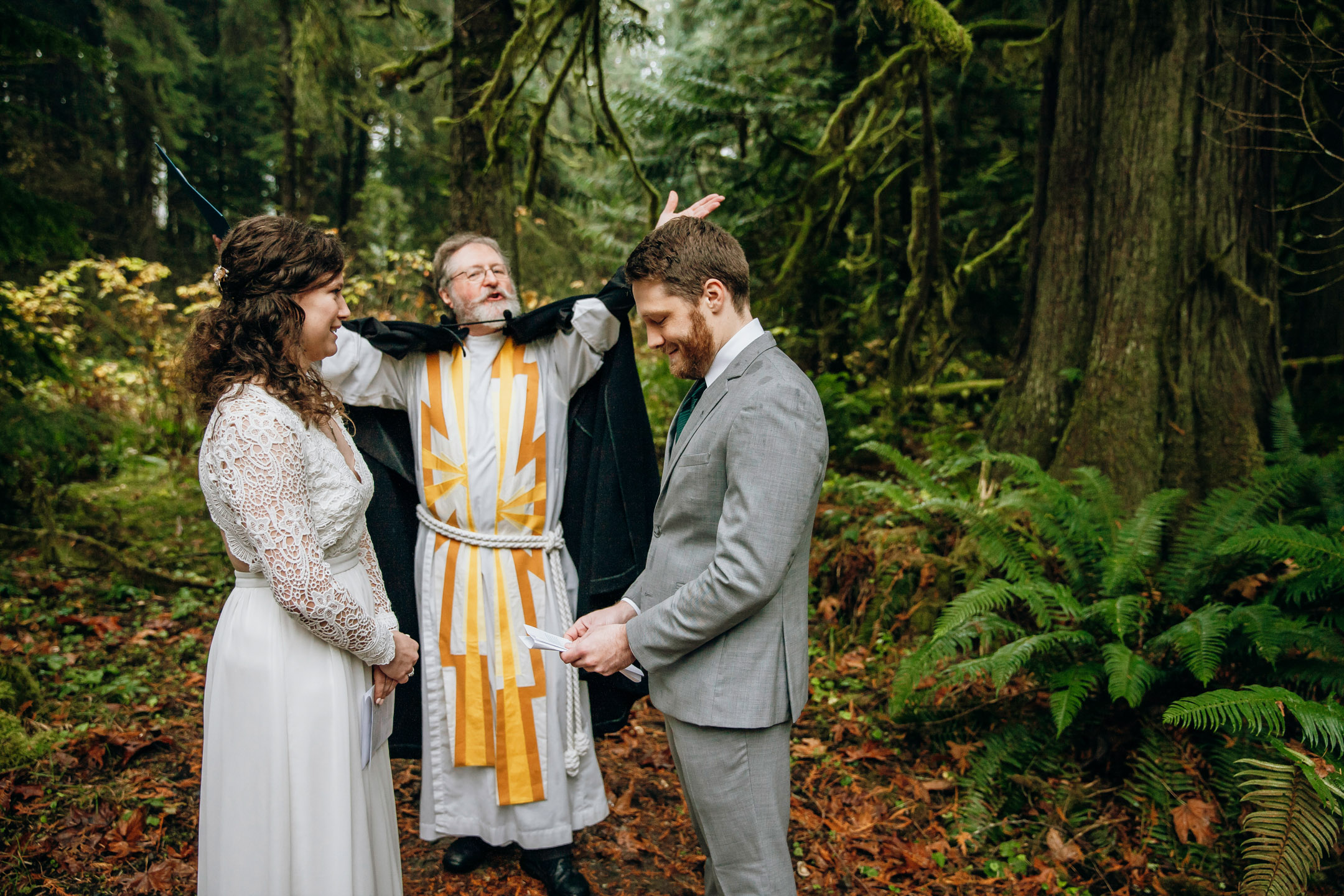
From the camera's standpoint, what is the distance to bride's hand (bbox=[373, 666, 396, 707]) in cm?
211

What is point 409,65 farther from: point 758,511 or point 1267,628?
point 1267,628

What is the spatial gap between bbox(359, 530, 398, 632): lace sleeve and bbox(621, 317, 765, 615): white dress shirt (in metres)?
1.08

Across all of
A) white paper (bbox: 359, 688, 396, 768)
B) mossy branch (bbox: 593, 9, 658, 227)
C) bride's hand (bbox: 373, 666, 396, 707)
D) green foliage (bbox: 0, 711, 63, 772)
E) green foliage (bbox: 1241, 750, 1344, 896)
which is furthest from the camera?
mossy branch (bbox: 593, 9, 658, 227)

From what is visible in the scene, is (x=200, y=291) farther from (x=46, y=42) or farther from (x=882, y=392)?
(x=882, y=392)

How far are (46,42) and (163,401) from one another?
194 inches

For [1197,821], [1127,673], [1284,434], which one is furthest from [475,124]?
[1197,821]

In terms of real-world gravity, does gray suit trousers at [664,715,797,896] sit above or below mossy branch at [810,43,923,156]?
below

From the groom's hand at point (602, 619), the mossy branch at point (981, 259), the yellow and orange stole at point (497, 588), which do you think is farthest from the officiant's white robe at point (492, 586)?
the mossy branch at point (981, 259)

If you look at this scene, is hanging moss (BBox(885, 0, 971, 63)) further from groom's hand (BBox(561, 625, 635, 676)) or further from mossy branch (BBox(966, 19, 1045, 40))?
groom's hand (BBox(561, 625, 635, 676))

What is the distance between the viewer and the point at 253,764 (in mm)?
1857

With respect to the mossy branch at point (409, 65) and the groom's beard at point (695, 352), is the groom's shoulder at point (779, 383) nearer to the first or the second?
the groom's beard at point (695, 352)

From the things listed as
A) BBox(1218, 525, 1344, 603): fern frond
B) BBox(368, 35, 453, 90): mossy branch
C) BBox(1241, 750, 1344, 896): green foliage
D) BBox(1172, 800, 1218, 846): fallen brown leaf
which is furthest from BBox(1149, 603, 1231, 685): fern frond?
BBox(368, 35, 453, 90): mossy branch

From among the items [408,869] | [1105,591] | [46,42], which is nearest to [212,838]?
[408,869]

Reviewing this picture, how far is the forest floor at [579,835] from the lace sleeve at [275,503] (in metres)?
1.70
